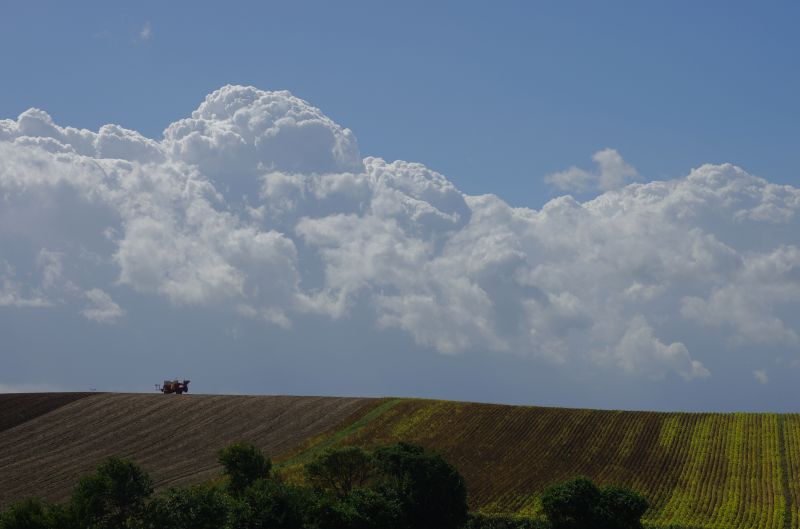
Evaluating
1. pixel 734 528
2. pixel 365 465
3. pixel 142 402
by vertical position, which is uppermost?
pixel 142 402

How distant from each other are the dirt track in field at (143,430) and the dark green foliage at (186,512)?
2253cm

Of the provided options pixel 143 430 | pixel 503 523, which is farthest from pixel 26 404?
pixel 503 523

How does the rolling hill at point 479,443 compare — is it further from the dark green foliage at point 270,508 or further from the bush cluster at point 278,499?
the dark green foliage at point 270,508

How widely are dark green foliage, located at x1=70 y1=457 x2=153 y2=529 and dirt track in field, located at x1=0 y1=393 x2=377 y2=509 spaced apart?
21.1 metres

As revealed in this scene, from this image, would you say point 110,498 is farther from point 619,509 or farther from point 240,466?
point 619,509

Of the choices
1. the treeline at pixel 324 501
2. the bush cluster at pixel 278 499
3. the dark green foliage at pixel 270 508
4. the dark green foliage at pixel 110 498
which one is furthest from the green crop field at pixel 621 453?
the dark green foliage at pixel 110 498

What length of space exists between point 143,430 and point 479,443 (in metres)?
35.0

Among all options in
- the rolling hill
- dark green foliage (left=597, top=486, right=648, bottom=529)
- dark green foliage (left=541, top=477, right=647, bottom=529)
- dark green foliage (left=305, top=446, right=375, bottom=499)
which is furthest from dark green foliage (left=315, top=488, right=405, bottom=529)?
dark green foliage (left=597, top=486, right=648, bottom=529)

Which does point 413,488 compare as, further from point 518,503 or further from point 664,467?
point 664,467

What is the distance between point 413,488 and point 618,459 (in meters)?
→ 25.3

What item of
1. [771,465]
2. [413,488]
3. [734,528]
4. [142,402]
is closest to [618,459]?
[771,465]

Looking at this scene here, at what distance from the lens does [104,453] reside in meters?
87.8

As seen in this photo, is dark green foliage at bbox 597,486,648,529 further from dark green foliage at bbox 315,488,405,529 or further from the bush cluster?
dark green foliage at bbox 315,488,405,529

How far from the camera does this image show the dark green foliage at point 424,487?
63156mm
